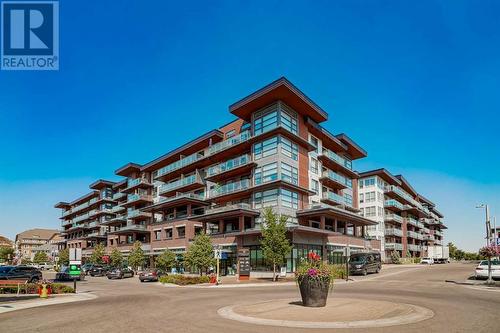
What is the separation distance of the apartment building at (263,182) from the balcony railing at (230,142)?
0.18 m

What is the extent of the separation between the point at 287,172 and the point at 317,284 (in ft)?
105

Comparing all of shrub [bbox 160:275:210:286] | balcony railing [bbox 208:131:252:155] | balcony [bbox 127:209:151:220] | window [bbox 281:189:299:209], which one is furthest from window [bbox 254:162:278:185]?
balcony [bbox 127:209:151:220]

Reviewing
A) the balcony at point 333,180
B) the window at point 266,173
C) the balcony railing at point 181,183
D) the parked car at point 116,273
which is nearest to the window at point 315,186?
the balcony at point 333,180

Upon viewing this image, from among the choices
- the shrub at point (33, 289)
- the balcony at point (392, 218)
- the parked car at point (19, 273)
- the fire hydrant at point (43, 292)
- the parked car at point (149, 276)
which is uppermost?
the balcony at point (392, 218)

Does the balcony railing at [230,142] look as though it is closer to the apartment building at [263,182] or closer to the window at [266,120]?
the apartment building at [263,182]

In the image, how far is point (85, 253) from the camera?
9750 cm

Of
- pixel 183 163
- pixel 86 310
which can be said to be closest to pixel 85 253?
pixel 183 163

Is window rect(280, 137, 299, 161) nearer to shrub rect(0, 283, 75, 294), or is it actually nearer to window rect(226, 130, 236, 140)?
window rect(226, 130, 236, 140)

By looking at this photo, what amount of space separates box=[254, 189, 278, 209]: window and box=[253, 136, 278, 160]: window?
4.33 m

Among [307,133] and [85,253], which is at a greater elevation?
[307,133]

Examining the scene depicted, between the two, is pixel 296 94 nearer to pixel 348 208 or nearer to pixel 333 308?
pixel 348 208

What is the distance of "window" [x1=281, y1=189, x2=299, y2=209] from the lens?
45.8m

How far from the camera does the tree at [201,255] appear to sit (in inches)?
1602

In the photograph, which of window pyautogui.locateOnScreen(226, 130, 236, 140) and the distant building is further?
A: the distant building
